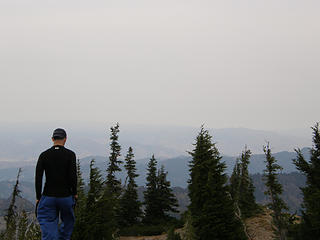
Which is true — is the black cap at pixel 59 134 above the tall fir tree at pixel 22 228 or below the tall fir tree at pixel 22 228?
above

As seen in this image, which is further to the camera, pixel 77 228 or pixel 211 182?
pixel 211 182

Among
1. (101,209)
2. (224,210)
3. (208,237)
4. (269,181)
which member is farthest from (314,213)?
(101,209)

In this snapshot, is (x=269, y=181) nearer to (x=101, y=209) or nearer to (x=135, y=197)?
(x=101, y=209)

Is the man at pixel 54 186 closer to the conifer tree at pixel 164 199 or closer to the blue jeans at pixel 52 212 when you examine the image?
the blue jeans at pixel 52 212

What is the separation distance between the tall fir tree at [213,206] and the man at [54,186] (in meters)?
13.4

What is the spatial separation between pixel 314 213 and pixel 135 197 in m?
30.1

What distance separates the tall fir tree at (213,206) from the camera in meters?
18.3

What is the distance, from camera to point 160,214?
42625 millimetres

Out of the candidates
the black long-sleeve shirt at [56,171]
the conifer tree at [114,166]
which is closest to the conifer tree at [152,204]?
the conifer tree at [114,166]

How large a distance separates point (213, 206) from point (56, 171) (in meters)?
15.1

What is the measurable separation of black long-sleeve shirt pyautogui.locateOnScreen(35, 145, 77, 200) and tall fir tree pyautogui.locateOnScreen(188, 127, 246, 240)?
13.5 metres

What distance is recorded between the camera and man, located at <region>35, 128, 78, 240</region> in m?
5.63

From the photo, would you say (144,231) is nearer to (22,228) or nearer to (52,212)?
(22,228)

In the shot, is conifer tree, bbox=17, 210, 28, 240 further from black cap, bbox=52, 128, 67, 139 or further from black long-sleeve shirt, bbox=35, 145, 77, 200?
black cap, bbox=52, 128, 67, 139
